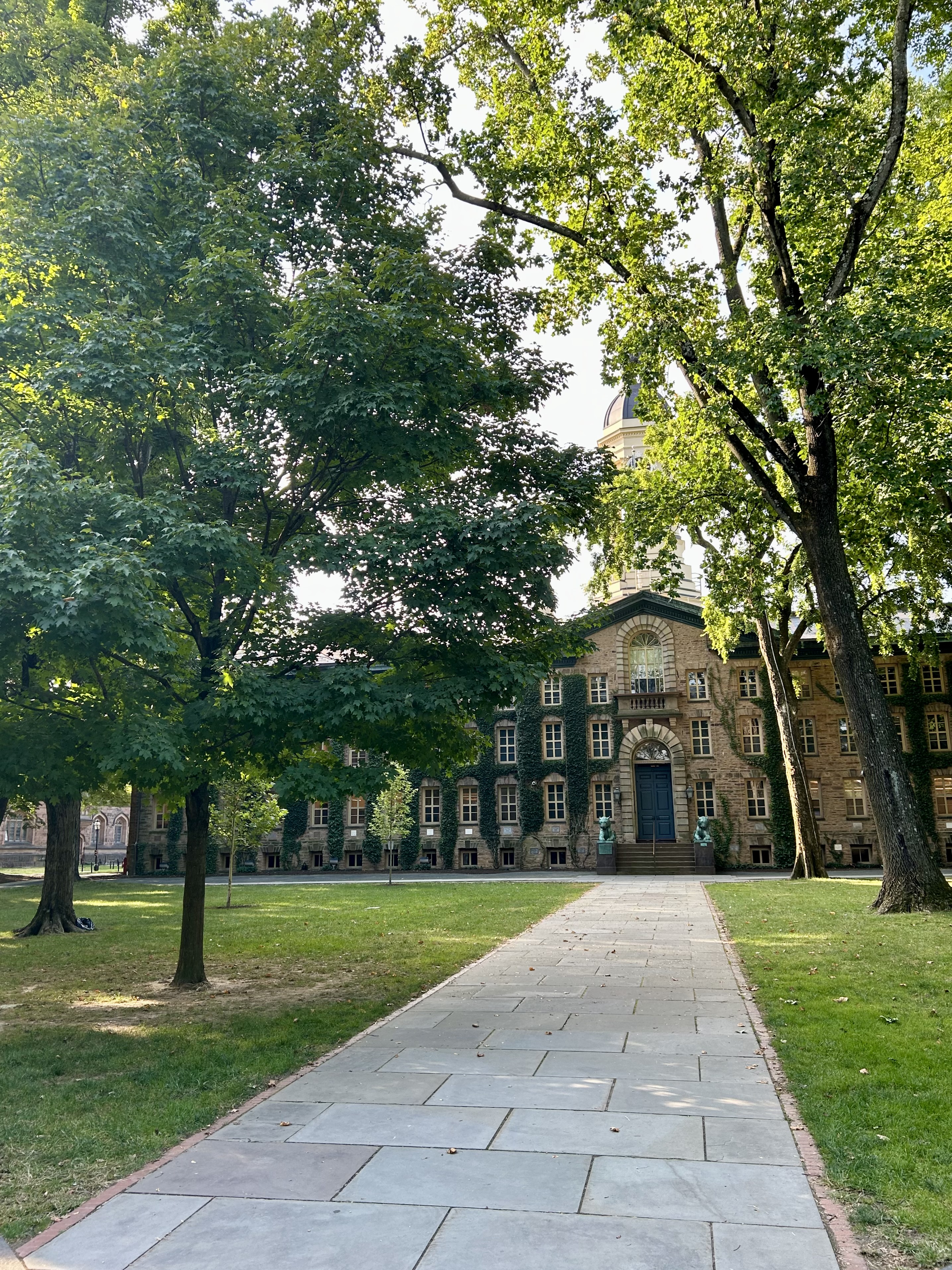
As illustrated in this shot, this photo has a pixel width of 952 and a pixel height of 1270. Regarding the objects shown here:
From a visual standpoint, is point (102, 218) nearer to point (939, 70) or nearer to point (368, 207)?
point (368, 207)

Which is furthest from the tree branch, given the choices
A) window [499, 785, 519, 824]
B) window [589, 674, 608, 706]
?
window [499, 785, 519, 824]

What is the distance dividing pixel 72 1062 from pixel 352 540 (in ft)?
18.9

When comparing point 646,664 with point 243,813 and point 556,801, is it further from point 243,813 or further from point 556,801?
point 243,813

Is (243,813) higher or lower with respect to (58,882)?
higher

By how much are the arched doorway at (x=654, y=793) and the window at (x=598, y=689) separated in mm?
2729

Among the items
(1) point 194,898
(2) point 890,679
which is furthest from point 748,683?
(1) point 194,898

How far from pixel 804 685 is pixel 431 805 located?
698 inches

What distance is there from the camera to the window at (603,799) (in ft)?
127

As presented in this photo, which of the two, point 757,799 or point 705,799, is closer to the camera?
point 757,799

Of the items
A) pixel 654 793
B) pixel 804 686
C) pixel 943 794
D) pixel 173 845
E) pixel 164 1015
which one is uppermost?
pixel 804 686

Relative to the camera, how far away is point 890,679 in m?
38.2

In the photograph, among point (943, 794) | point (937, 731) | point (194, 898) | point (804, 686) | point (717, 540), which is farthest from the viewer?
point (804, 686)

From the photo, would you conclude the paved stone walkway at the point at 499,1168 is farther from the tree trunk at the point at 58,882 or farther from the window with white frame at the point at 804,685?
the window with white frame at the point at 804,685

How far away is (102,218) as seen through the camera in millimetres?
9336
